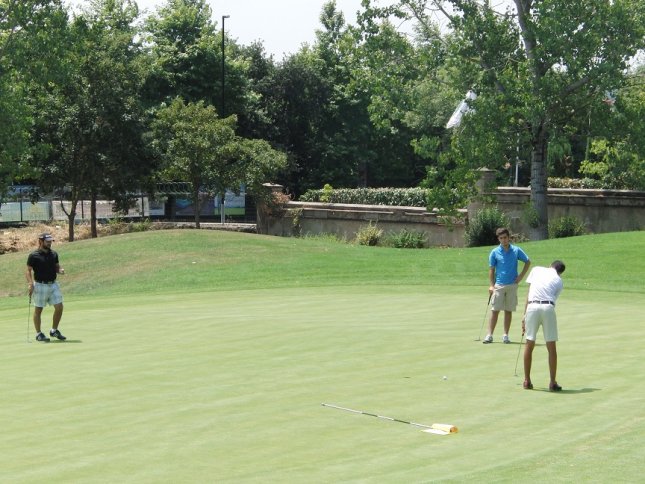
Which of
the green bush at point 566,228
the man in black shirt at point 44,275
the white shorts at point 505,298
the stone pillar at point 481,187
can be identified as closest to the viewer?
the white shorts at point 505,298

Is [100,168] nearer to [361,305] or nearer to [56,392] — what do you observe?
[361,305]

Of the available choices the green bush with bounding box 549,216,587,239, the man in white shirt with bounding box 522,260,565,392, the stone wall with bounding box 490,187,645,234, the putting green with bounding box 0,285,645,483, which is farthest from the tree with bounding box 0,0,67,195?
the man in white shirt with bounding box 522,260,565,392

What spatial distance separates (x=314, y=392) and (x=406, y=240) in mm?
31145

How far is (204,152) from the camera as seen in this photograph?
177ft

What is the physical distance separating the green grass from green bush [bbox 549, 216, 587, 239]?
14.8m

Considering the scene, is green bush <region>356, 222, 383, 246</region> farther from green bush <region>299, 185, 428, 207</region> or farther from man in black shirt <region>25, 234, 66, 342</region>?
man in black shirt <region>25, 234, 66, 342</region>

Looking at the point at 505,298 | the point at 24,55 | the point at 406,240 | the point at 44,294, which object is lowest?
the point at 406,240

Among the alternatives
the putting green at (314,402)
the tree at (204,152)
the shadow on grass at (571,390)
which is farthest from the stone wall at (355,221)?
the shadow on grass at (571,390)

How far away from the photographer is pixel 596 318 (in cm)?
2239

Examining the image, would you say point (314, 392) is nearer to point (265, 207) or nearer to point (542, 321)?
point (542, 321)

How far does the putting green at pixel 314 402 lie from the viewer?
36.4 ft

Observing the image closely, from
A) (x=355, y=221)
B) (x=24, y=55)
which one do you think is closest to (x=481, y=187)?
(x=355, y=221)

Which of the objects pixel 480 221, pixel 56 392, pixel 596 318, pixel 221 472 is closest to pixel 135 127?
pixel 480 221

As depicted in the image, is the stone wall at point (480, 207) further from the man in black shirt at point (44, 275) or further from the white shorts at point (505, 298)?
the man in black shirt at point (44, 275)
